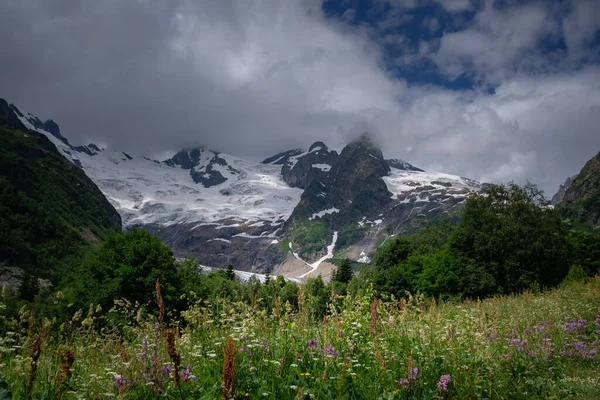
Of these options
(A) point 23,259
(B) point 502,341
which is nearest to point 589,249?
(B) point 502,341

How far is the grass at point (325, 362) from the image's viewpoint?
4.77 meters

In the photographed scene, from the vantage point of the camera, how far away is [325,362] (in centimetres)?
568

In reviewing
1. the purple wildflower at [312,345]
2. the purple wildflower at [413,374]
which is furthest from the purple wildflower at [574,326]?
the purple wildflower at [312,345]

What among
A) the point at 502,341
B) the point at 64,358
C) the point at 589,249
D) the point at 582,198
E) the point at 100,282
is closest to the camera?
the point at 64,358

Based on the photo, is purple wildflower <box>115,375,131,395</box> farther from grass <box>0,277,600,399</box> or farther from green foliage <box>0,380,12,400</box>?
green foliage <box>0,380,12,400</box>

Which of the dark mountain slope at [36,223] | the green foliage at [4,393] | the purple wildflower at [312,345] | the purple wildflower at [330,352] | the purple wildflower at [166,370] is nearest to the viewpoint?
the green foliage at [4,393]

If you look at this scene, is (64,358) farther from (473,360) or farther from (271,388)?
(473,360)

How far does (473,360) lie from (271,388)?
3.17 meters

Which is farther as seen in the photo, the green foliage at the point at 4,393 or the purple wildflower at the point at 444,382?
the purple wildflower at the point at 444,382

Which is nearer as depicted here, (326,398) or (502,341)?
(326,398)

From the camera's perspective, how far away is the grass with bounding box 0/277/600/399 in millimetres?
4773

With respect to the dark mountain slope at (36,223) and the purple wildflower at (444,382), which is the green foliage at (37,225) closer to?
the dark mountain slope at (36,223)

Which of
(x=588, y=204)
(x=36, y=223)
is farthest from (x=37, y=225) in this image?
(x=588, y=204)

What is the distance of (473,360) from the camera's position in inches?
230
